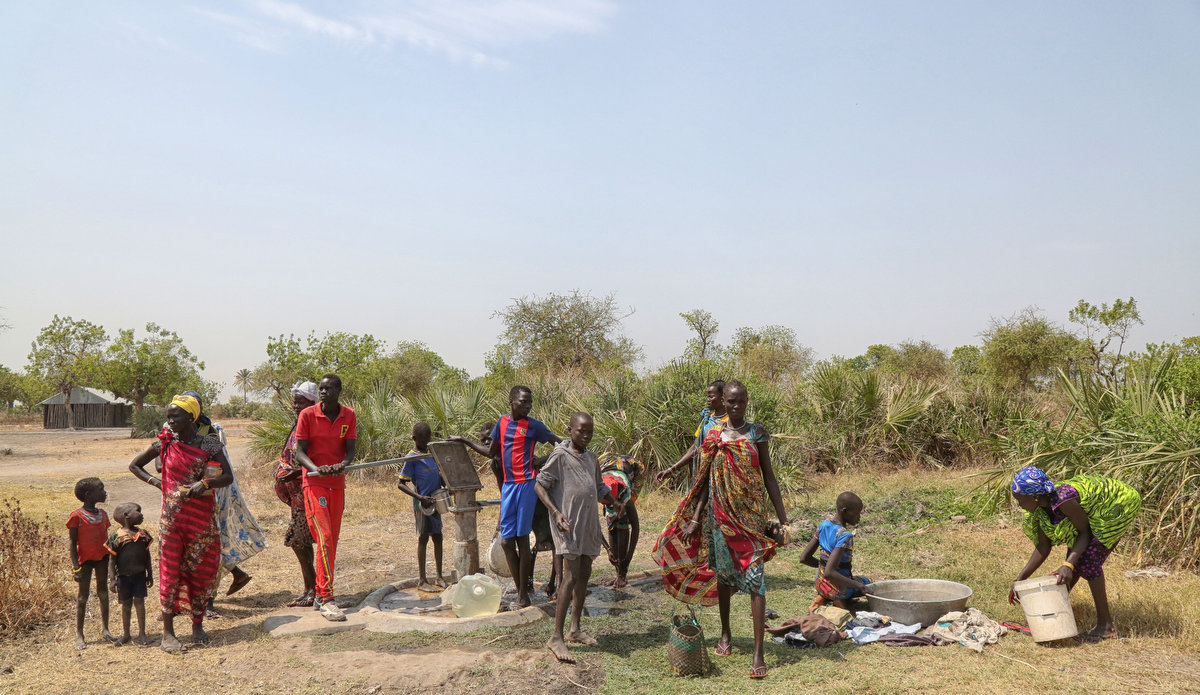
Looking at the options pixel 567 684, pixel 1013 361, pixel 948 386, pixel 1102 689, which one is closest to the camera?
pixel 1102 689

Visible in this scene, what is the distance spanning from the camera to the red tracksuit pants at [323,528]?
6203 mm

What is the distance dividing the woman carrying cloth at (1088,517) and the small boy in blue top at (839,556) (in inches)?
43.0

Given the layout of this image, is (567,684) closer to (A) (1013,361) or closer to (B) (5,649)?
(B) (5,649)

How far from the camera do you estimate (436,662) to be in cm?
498

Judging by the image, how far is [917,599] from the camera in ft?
20.2

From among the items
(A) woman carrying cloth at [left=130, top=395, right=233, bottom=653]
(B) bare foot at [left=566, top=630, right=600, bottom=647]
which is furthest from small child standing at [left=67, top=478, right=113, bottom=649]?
(B) bare foot at [left=566, top=630, right=600, bottom=647]

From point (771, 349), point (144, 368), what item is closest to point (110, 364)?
point (144, 368)

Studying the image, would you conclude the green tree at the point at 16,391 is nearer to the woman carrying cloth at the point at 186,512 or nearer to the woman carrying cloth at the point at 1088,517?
the woman carrying cloth at the point at 186,512

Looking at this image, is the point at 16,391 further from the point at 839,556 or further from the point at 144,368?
the point at 839,556

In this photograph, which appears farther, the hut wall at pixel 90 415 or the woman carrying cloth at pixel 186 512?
the hut wall at pixel 90 415

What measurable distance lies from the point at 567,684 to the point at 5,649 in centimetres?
405

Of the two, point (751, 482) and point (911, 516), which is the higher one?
point (751, 482)

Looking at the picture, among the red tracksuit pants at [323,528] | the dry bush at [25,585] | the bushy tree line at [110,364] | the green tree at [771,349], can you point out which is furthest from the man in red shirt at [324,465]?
the bushy tree line at [110,364]

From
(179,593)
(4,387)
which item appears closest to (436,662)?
(179,593)
